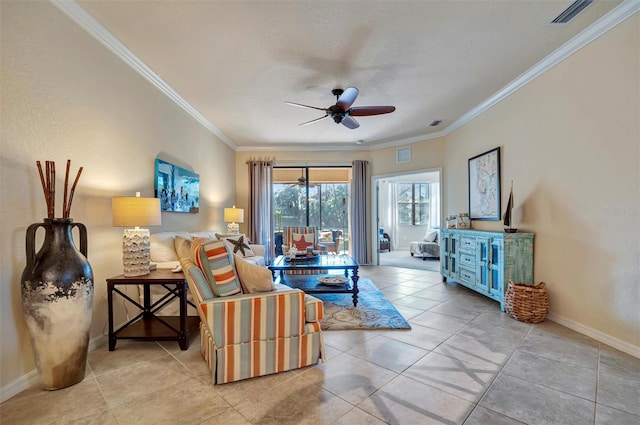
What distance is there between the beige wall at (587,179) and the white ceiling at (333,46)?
38cm

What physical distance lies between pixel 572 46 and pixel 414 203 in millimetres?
6803

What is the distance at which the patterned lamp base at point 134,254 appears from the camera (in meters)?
2.47

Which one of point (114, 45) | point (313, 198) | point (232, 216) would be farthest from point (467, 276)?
point (114, 45)

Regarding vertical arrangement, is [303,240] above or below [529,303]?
above

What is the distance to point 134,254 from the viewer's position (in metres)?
2.49

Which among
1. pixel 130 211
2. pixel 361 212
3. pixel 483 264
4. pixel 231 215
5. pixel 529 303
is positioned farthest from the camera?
pixel 361 212

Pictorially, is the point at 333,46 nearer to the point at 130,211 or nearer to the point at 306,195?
the point at 130,211

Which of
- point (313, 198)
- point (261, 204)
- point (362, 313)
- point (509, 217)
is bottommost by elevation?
point (362, 313)

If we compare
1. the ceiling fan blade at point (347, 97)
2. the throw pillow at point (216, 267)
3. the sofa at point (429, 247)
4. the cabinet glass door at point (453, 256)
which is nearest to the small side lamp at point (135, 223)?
the throw pillow at point (216, 267)

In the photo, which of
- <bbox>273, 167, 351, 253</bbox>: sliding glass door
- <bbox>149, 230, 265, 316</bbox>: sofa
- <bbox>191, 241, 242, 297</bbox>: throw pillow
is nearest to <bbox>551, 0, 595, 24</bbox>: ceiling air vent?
<bbox>191, 241, 242, 297</bbox>: throw pillow

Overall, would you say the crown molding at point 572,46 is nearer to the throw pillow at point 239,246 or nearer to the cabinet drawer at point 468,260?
the cabinet drawer at point 468,260

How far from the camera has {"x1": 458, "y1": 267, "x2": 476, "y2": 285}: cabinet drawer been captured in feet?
12.9

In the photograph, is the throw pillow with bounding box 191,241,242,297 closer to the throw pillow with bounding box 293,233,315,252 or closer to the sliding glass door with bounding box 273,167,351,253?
the throw pillow with bounding box 293,233,315,252

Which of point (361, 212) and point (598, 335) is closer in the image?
point (598, 335)
